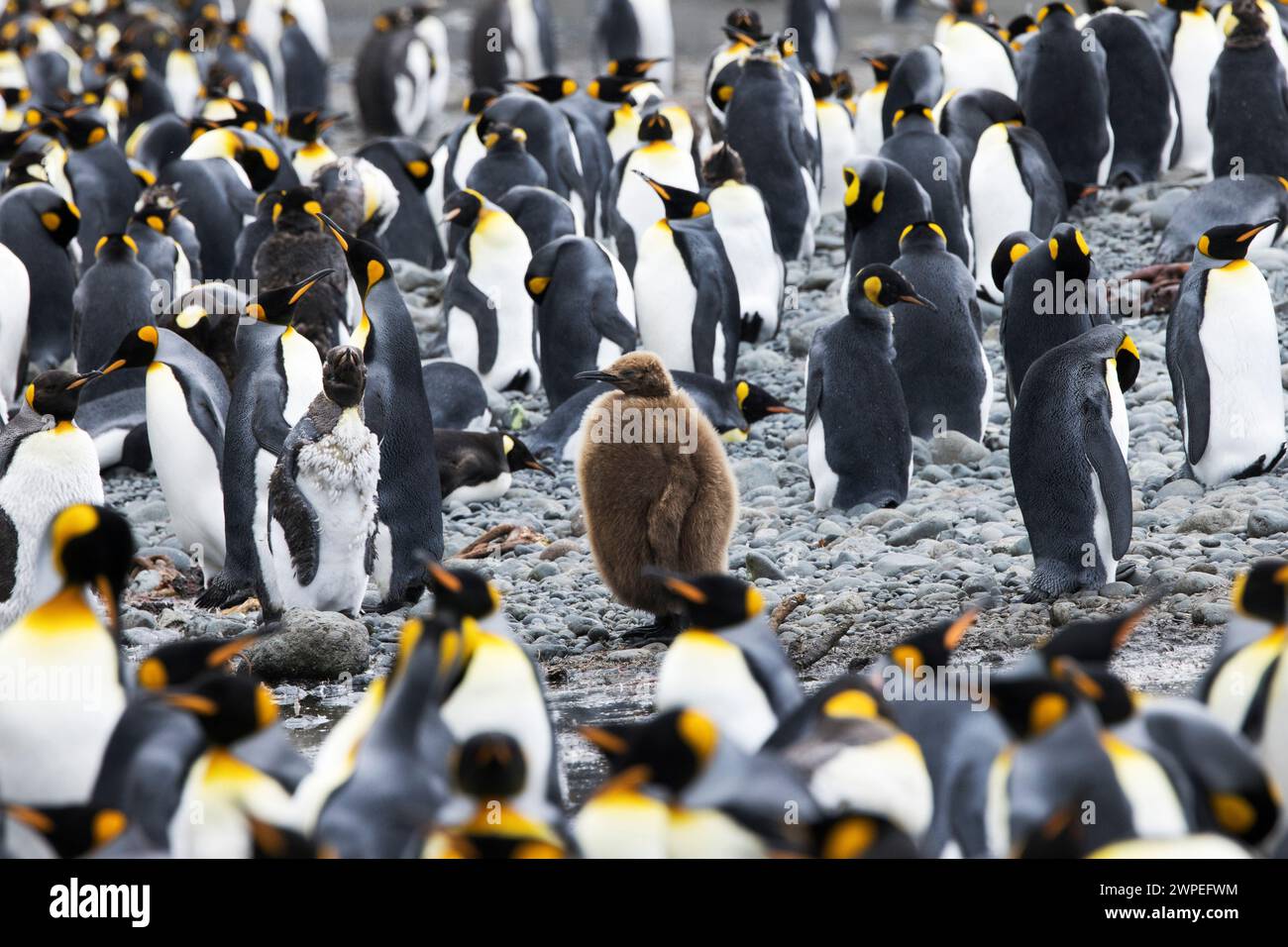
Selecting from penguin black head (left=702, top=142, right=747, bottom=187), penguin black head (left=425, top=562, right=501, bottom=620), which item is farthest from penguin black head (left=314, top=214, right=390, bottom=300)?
penguin black head (left=702, top=142, right=747, bottom=187)

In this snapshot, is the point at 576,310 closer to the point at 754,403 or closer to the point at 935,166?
the point at 754,403

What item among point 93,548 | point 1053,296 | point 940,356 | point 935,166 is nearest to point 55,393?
point 93,548

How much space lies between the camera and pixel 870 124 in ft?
39.0

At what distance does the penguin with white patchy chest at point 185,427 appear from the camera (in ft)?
19.7

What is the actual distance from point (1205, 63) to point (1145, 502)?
604cm

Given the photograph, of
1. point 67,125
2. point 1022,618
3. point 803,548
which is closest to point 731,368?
point 803,548

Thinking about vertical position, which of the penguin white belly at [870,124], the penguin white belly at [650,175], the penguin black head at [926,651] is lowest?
the penguin black head at [926,651]

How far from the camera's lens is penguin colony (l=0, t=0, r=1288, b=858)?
2939 mm

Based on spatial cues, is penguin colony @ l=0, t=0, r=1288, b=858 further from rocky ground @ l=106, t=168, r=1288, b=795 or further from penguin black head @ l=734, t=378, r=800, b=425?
rocky ground @ l=106, t=168, r=1288, b=795

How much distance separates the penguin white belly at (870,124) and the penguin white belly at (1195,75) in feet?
6.27


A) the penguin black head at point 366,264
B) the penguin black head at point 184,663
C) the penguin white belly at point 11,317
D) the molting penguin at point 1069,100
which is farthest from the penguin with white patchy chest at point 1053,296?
the penguin white belly at point 11,317

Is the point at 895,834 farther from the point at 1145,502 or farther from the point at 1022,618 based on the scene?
the point at 1145,502

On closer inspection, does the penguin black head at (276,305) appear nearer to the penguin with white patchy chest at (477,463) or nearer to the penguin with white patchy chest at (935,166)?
the penguin with white patchy chest at (477,463)

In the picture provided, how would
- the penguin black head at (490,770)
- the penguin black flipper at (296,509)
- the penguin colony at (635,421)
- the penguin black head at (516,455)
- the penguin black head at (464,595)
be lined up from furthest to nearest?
the penguin black head at (516,455) < the penguin black flipper at (296,509) < the penguin black head at (464,595) < the penguin colony at (635,421) < the penguin black head at (490,770)
